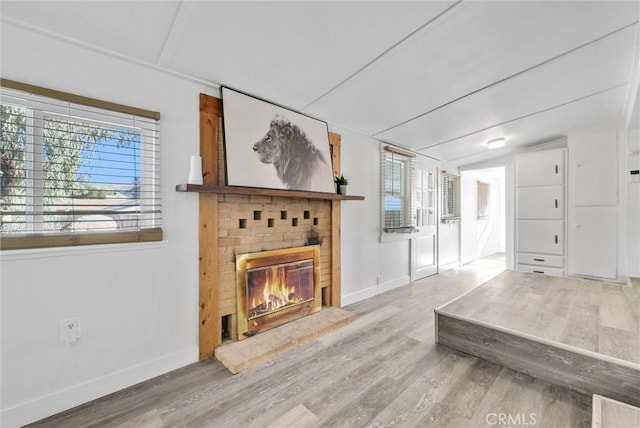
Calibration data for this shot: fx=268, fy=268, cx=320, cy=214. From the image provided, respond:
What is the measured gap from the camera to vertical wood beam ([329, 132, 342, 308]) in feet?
10.4

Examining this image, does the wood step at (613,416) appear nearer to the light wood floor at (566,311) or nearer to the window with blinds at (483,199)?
the light wood floor at (566,311)

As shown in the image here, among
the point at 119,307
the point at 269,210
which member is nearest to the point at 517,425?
the point at 269,210

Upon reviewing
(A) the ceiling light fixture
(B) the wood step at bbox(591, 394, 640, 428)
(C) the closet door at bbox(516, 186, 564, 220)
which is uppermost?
(A) the ceiling light fixture

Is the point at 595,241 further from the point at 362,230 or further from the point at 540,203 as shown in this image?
the point at 362,230

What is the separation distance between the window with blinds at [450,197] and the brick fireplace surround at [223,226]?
3354 millimetres

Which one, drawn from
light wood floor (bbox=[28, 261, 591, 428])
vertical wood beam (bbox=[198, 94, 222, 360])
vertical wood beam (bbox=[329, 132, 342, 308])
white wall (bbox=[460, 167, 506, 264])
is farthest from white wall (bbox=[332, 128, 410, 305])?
white wall (bbox=[460, 167, 506, 264])

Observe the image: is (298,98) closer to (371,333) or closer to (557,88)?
(371,333)

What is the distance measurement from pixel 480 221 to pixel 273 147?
6.37m

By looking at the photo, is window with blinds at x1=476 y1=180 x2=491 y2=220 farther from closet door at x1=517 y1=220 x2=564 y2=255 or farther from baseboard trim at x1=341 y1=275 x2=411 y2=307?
baseboard trim at x1=341 y1=275 x2=411 y2=307

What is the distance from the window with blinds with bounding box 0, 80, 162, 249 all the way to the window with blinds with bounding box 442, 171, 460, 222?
16.2ft

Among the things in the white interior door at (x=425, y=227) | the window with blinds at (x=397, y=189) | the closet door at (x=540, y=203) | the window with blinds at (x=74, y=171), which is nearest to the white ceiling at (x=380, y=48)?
the window with blinds at (x=74, y=171)

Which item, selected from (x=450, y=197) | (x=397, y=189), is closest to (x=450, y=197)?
(x=450, y=197)

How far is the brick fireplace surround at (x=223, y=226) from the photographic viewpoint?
216cm

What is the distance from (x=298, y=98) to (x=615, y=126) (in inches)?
175
